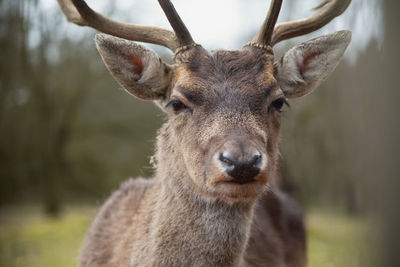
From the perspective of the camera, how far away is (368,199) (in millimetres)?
1806

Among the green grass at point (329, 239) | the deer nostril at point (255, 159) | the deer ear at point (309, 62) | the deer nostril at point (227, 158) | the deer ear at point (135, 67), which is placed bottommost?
the green grass at point (329, 239)

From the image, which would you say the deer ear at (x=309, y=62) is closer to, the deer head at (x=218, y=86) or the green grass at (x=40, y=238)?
the deer head at (x=218, y=86)

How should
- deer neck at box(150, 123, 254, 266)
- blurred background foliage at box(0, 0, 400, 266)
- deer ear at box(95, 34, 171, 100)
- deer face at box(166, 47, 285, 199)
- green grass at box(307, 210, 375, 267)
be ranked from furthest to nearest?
blurred background foliage at box(0, 0, 400, 266)
green grass at box(307, 210, 375, 267)
deer ear at box(95, 34, 171, 100)
deer neck at box(150, 123, 254, 266)
deer face at box(166, 47, 285, 199)

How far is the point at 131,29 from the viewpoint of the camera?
13.4 feet

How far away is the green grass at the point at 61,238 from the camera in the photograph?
384 inches

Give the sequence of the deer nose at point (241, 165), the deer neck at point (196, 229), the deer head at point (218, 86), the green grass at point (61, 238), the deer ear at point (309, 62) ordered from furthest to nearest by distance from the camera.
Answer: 1. the green grass at point (61, 238)
2. the deer ear at point (309, 62)
3. the deer neck at point (196, 229)
4. the deer head at point (218, 86)
5. the deer nose at point (241, 165)

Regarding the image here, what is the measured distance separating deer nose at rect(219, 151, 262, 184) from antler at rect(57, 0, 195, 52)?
4.95 feet

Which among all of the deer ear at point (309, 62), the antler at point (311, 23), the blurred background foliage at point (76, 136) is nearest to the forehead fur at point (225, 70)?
the deer ear at point (309, 62)

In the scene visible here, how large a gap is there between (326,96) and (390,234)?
43.2 ft

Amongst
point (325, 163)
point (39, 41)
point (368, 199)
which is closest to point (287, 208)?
point (368, 199)

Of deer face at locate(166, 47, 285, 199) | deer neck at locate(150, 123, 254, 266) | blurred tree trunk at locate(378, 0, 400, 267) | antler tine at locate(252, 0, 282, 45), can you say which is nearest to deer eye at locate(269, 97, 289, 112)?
deer face at locate(166, 47, 285, 199)

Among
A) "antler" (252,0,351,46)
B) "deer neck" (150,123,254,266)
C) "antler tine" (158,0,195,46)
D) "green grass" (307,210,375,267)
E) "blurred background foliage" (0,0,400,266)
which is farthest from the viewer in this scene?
"blurred background foliage" (0,0,400,266)

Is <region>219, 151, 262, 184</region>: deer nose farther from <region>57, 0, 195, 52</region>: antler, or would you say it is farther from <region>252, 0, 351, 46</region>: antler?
<region>252, 0, 351, 46</region>: antler

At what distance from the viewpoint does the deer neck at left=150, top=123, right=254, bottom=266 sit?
3.48m
